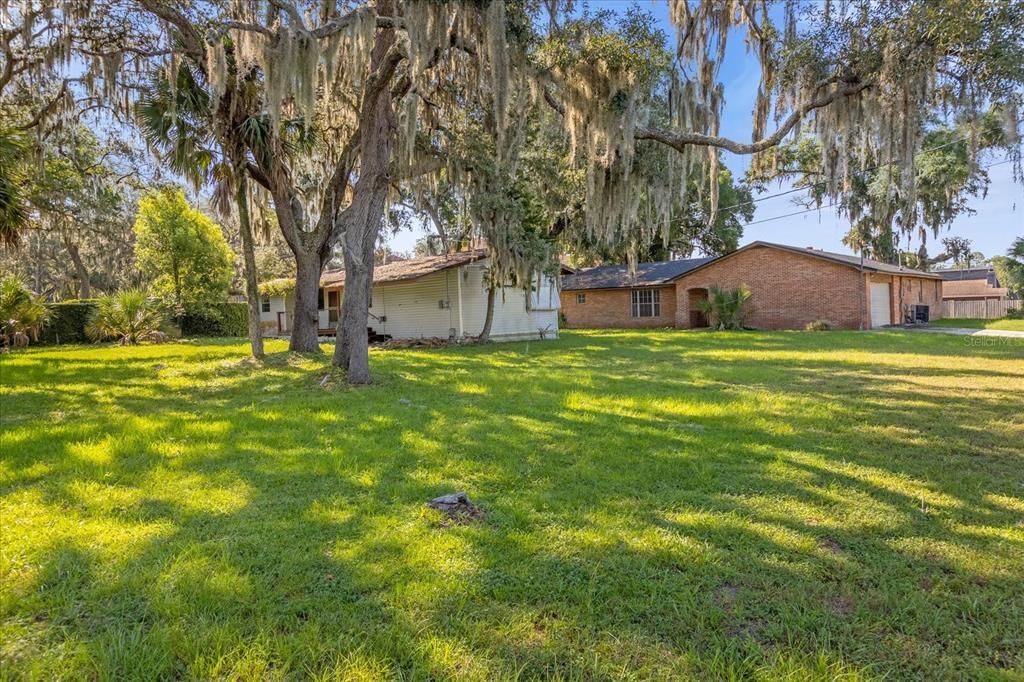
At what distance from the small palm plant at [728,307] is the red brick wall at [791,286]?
2.47 feet

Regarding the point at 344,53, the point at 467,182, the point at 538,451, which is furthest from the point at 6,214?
the point at 538,451

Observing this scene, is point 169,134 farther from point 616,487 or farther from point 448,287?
point 616,487

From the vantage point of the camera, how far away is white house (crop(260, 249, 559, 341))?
1739cm

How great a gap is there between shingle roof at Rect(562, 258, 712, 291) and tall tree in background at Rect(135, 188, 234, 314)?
15.9 meters

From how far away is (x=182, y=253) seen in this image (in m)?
20.9

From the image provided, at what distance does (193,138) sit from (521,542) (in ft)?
34.2

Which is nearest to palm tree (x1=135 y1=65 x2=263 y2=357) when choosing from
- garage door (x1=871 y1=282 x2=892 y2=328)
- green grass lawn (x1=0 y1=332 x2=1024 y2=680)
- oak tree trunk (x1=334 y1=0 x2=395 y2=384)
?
oak tree trunk (x1=334 y1=0 x2=395 y2=384)

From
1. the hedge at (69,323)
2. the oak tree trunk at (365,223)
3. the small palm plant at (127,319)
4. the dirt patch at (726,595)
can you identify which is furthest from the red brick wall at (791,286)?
the hedge at (69,323)

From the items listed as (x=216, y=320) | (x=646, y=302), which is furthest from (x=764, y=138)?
(x=216, y=320)

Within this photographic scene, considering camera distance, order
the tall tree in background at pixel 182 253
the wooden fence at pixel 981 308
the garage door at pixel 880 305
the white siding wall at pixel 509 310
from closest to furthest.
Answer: the white siding wall at pixel 509 310 < the garage door at pixel 880 305 < the tall tree in background at pixel 182 253 < the wooden fence at pixel 981 308

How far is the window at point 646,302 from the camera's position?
83.5 ft

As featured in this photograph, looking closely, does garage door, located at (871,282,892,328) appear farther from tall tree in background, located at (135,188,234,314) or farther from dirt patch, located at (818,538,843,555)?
tall tree in background, located at (135,188,234,314)

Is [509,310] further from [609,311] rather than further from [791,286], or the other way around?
[791,286]

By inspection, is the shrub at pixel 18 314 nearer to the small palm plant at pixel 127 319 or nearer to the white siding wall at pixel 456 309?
the small palm plant at pixel 127 319
